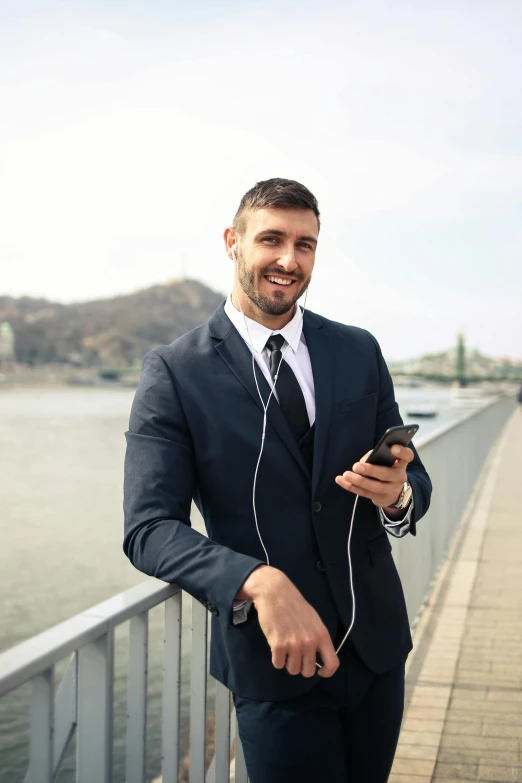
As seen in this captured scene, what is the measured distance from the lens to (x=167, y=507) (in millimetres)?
1663

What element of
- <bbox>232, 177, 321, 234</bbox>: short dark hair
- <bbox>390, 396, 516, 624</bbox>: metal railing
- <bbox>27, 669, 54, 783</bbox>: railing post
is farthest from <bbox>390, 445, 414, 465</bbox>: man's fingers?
<bbox>390, 396, 516, 624</bbox>: metal railing

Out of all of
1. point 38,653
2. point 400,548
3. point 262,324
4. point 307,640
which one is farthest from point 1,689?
point 400,548

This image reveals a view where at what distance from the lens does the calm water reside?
10.7 m

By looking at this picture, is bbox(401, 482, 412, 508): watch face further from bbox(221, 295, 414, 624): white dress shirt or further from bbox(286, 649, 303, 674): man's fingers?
bbox(286, 649, 303, 674): man's fingers

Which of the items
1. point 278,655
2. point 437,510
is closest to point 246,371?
point 278,655

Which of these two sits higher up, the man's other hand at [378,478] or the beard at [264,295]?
the beard at [264,295]

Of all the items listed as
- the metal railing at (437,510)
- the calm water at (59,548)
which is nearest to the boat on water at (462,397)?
the calm water at (59,548)

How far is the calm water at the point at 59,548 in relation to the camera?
35.1 ft

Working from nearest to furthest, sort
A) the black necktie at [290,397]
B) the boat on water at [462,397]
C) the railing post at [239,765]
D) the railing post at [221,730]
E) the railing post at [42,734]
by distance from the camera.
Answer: the railing post at [42,734] < the black necktie at [290,397] < the railing post at [221,730] < the railing post at [239,765] < the boat on water at [462,397]

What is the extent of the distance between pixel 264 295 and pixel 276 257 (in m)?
0.08

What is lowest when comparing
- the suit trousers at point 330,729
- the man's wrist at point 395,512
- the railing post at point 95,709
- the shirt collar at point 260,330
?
the suit trousers at point 330,729

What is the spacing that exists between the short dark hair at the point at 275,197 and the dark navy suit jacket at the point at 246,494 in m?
0.24

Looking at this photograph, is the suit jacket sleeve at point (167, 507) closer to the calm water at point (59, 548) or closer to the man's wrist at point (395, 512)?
the man's wrist at point (395, 512)

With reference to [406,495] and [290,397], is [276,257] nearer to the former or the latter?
[290,397]
